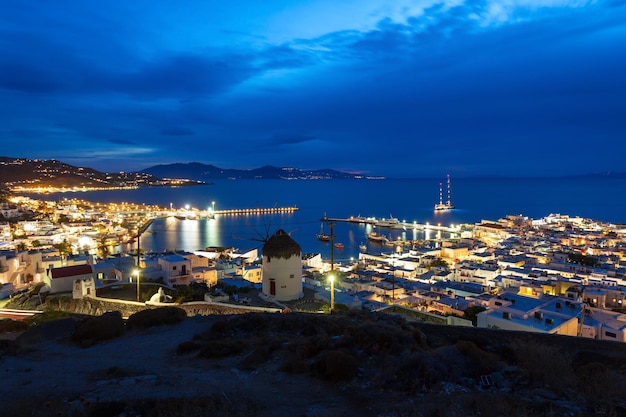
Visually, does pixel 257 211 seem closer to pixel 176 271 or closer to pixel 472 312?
pixel 176 271

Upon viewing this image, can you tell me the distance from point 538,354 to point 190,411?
18.6 feet

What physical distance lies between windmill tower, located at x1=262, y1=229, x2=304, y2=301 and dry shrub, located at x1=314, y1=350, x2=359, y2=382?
24.9 feet

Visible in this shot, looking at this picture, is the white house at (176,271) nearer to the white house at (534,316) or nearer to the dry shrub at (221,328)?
the dry shrub at (221,328)

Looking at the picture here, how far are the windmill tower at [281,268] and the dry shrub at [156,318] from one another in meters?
3.48

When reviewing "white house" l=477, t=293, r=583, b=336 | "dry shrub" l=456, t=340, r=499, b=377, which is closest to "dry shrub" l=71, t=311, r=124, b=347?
"dry shrub" l=456, t=340, r=499, b=377

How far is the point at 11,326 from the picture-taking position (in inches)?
488

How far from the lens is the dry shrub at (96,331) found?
10.4 meters

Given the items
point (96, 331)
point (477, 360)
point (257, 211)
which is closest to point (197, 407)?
point (477, 360)

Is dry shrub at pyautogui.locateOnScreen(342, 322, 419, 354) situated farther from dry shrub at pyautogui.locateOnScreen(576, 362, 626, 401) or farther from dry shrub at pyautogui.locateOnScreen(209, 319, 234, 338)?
dry shrub at pyautogui.locateOnScreen(209, 319, 234, 338)

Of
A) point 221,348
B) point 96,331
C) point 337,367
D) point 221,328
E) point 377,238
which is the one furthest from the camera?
point 377,238

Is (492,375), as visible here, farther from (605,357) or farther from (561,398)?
(605,357)

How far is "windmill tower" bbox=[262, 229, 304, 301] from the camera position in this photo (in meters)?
14.5

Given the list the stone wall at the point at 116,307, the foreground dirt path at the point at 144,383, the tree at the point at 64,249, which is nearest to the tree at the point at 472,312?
the stone wall at the point at 116,307

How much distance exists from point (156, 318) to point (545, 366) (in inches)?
378
